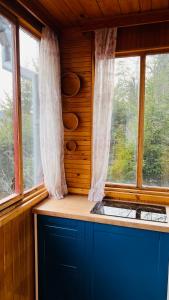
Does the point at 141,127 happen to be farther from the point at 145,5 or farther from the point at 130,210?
the point at 145,5

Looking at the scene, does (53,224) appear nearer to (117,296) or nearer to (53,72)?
(117,296)

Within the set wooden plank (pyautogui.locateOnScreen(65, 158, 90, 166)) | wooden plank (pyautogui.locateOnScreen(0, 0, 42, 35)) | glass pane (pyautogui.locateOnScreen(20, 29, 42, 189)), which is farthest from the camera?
wooden plank (pyautogui.locateOnScreen(65, 158, 90, 166))

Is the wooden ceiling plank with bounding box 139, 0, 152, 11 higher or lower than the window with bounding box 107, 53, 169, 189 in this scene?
higher

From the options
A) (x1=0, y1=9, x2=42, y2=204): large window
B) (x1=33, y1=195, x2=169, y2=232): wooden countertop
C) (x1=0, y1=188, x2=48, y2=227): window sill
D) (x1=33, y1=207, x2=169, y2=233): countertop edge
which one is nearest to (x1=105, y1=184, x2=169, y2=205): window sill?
(x1=33, y1=195, x2=169, y2=232): wooden countertop

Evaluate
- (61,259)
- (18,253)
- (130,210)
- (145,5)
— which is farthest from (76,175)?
(145,5)

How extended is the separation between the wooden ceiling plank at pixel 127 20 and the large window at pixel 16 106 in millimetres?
495

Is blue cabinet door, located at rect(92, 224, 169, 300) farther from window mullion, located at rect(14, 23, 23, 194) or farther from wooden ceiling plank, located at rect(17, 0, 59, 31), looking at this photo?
wooden ceiling plank, located at rect(17, 0, 59, 31)

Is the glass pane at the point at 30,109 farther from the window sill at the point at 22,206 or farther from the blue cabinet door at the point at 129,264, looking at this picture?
the blue cabinet door at the point at 129,264

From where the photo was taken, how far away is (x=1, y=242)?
1554mm

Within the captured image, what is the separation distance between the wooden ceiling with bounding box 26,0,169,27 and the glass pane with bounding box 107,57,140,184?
0.39 meters

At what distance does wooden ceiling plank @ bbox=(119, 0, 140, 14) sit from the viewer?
5.96ft

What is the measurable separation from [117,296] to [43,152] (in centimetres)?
130

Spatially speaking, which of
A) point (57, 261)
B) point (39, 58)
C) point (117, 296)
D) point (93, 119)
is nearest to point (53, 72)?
point (39, 58)

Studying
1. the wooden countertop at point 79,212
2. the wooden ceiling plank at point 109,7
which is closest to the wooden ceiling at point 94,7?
the wooden ceiling plank at point 109,7
